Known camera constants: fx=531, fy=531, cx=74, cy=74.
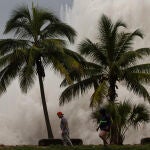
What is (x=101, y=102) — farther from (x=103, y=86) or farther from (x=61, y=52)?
(x=61, y=52)

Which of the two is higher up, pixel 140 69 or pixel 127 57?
pixel 127 57

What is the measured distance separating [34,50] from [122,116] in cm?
931

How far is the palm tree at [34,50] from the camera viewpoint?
123ft

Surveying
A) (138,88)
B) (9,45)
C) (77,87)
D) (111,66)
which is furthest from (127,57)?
(9,45)

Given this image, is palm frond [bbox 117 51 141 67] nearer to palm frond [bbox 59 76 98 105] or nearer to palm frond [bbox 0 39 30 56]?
palm frond [bbox 59 76 98 105]

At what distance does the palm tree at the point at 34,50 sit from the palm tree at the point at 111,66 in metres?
1.38

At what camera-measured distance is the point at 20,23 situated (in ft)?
132

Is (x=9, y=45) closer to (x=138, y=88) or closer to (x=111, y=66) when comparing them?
(x=111, y=66)

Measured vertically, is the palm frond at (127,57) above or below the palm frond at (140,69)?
above

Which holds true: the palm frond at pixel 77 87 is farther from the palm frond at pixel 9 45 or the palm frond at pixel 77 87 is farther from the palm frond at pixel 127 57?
the palm frond at pixel 9 45

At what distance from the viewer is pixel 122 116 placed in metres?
31.8

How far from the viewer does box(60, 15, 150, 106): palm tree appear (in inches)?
1438

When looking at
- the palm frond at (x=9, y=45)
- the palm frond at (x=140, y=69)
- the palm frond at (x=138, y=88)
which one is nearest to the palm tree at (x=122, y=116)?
the palm frond at (x=138, y=88)

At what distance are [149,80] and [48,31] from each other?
8953 millimetres
